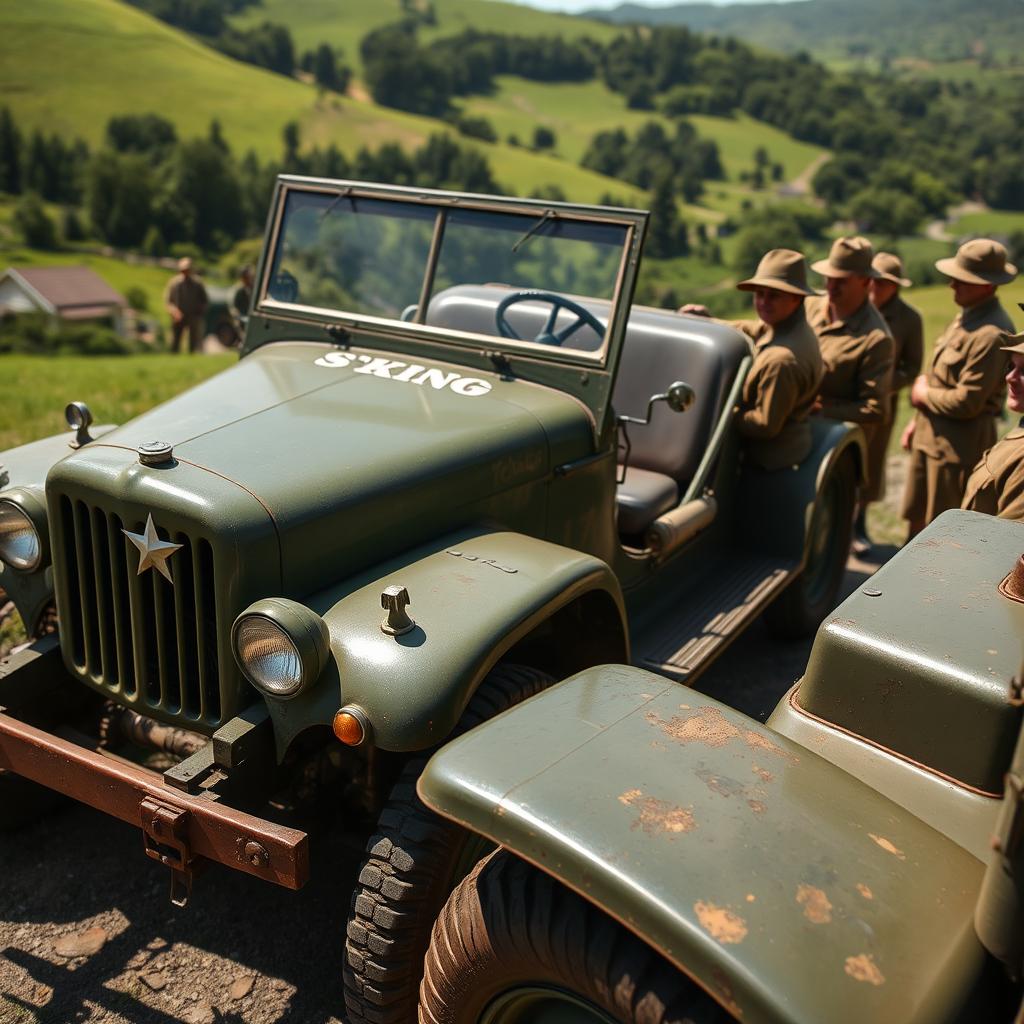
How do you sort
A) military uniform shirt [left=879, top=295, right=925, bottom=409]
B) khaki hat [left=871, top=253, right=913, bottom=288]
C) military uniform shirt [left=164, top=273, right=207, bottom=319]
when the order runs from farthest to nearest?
military uniform shirt [left=164, top=273, right=207, bottom=319]
military uniform shirt [left=879, top=295, right=925, bottom=409]
khaki hat [left=871, top=253, right=913, bottom=288]

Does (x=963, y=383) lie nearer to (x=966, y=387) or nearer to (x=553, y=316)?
(x=966, y=387)

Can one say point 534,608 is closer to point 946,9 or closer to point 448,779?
point 448,779

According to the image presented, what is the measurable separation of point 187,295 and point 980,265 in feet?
41.2

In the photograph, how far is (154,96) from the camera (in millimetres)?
72250

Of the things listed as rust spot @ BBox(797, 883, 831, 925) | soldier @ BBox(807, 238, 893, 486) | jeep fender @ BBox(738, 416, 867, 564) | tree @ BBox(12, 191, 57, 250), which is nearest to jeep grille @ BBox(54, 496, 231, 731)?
rust spot @ BBox(797, 883, 831, 925)

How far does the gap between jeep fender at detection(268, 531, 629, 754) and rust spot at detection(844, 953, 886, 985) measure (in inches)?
41.5

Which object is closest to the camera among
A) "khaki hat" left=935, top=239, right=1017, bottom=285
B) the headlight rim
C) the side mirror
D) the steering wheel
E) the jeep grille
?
the jeep grille

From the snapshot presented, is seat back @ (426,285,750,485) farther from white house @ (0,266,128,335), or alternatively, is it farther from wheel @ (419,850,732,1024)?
white house @ (0,266,128,335)

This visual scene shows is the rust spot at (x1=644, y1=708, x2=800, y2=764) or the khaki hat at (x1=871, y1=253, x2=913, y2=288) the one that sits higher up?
the khaki hat at (x1=871, y1=253, x2=913, y2=288)

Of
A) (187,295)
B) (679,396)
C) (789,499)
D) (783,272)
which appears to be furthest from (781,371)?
(187,295)

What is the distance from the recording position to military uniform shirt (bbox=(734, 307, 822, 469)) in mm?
4520

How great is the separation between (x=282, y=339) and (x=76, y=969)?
226cm

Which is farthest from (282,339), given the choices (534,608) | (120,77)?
(120,77)

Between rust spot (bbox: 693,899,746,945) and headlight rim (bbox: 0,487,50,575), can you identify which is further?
headlight rim (bbox: 0,487,50,575)
